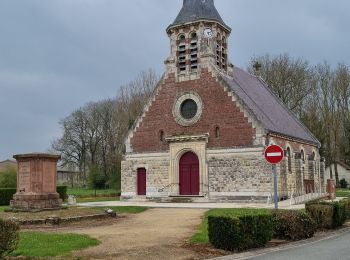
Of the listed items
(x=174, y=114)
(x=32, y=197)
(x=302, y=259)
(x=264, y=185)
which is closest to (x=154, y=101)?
(x=174, y=114)

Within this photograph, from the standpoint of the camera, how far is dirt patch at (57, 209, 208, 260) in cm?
953

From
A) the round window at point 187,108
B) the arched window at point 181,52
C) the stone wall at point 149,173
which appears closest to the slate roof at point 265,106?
the round window at point 187,108

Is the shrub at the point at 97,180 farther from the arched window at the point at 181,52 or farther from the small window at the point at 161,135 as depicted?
the arched window at the point at 181,52

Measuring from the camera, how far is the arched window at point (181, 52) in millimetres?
30356

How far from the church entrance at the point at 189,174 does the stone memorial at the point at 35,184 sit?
444 inches

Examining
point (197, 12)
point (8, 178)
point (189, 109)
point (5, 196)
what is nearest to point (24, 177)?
point (5, 196)

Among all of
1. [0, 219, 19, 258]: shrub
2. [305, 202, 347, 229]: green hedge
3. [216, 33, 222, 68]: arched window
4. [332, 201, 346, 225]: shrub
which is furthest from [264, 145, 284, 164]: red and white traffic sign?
[216, 33, 222, 68]: arched window

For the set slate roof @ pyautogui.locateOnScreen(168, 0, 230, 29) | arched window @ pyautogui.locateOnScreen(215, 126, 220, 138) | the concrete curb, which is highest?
slate roof @ pyautogui.locateOnScreen(168, 0, 230, 29)

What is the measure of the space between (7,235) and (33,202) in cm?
1057

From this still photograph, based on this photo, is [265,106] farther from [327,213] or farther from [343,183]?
[343,183]

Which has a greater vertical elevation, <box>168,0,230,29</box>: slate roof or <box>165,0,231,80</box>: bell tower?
<box>168,0,230,29</box>: slate roof

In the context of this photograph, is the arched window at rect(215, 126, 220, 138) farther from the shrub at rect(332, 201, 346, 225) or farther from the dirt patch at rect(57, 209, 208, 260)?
the shrub at rect(332, 201, 346, 225)

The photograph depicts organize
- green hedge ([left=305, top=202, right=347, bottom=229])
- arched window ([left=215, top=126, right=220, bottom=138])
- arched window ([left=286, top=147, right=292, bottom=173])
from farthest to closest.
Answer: arched window ([left=286, top=147, right=292, bottom=173])
arched window ([left=215, top=126, right=220, bottom=138])
green hedge ([left=305, top=202, right=347, bottom=229])

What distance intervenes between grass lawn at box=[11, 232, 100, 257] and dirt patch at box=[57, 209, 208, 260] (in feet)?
1.22
